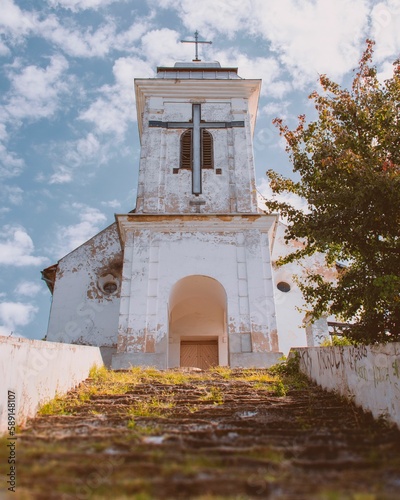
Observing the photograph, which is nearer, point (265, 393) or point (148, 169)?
point (265, 393)

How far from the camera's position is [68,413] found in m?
6.30

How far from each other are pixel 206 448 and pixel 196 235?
420 inches

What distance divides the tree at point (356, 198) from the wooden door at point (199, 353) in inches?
420

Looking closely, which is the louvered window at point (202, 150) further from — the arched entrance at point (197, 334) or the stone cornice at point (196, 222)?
the arched entrance at point (197, 334)

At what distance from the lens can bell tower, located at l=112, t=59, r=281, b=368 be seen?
13164 mm

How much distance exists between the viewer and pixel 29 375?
19.5ft

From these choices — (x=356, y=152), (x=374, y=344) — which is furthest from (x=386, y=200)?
(x=374, y=344)

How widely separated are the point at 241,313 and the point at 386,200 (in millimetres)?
7630

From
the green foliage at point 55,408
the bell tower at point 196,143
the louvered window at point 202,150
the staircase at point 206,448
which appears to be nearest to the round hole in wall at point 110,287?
the bell tower at point 196,143

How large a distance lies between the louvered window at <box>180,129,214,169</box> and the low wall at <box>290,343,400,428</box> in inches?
402

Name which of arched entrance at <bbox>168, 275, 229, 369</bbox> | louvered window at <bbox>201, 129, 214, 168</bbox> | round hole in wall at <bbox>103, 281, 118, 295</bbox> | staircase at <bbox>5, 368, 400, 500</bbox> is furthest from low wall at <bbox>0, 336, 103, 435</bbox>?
louvered window at <bbox>201, 129, 214, 168</bbox>

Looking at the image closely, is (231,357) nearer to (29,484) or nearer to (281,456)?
(281,456)

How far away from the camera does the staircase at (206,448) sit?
10.7 feet

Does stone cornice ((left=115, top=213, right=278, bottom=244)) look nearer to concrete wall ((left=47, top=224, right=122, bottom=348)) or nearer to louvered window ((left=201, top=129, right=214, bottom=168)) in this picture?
concrete wall ((left=47, top=224, right=122, bottom=348))
